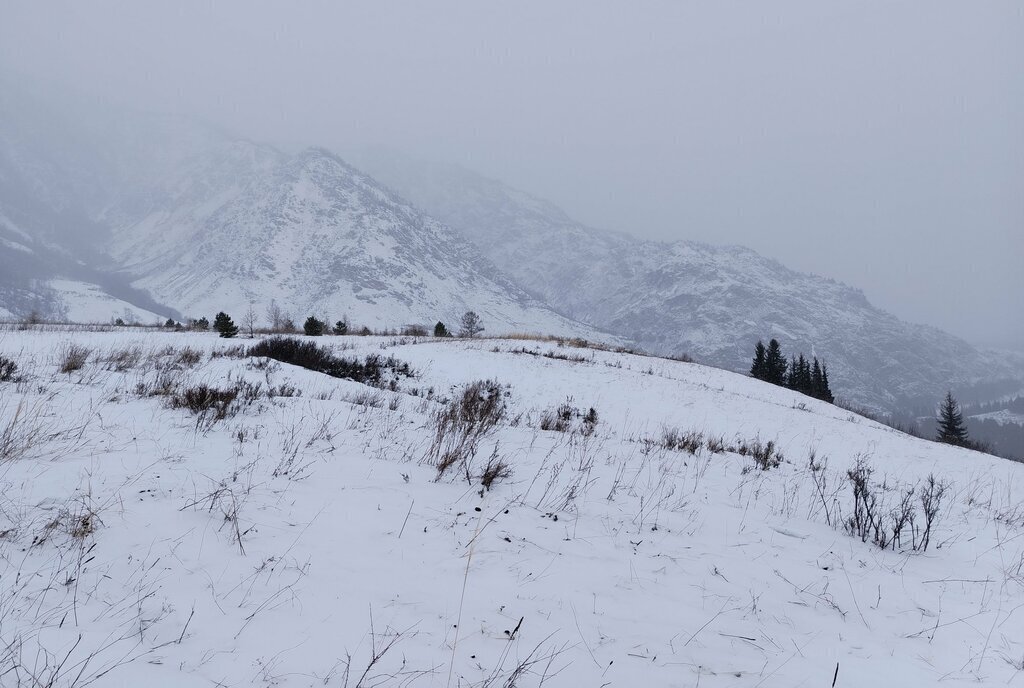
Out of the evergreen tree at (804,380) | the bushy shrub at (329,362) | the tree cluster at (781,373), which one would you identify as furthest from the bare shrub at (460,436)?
the evergreen tree at (804,380)

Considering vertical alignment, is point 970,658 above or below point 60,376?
above

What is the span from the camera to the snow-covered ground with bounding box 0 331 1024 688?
6.46 ft

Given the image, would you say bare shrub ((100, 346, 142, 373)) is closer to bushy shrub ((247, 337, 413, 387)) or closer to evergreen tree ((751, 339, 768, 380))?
bushy shrub ((247, 337, 413, 387))

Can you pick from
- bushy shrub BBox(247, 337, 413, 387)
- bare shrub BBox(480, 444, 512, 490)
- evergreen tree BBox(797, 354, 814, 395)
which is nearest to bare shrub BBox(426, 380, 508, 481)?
bare shrub BBox(480, 444, 512, 490)

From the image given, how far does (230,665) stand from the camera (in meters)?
1.82

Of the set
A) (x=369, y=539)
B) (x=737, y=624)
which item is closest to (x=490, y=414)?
(x=369, y=539)

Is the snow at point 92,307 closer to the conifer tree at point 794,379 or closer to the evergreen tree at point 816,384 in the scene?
the conifer tree at point 794,379

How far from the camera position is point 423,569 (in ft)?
8.68

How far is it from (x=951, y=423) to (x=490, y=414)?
58445 millimetres

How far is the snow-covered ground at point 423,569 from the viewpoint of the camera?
1.97 meters

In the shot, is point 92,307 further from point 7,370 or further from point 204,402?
point 204,402

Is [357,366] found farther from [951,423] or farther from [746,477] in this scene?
[951,423]

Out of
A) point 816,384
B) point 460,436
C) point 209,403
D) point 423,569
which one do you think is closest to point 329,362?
point 209,403

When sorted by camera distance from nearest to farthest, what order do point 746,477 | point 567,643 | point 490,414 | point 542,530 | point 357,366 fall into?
1. point 567,643
2. point 542,530
3. point 746,477
4. point 490,414
5. point 357,366
